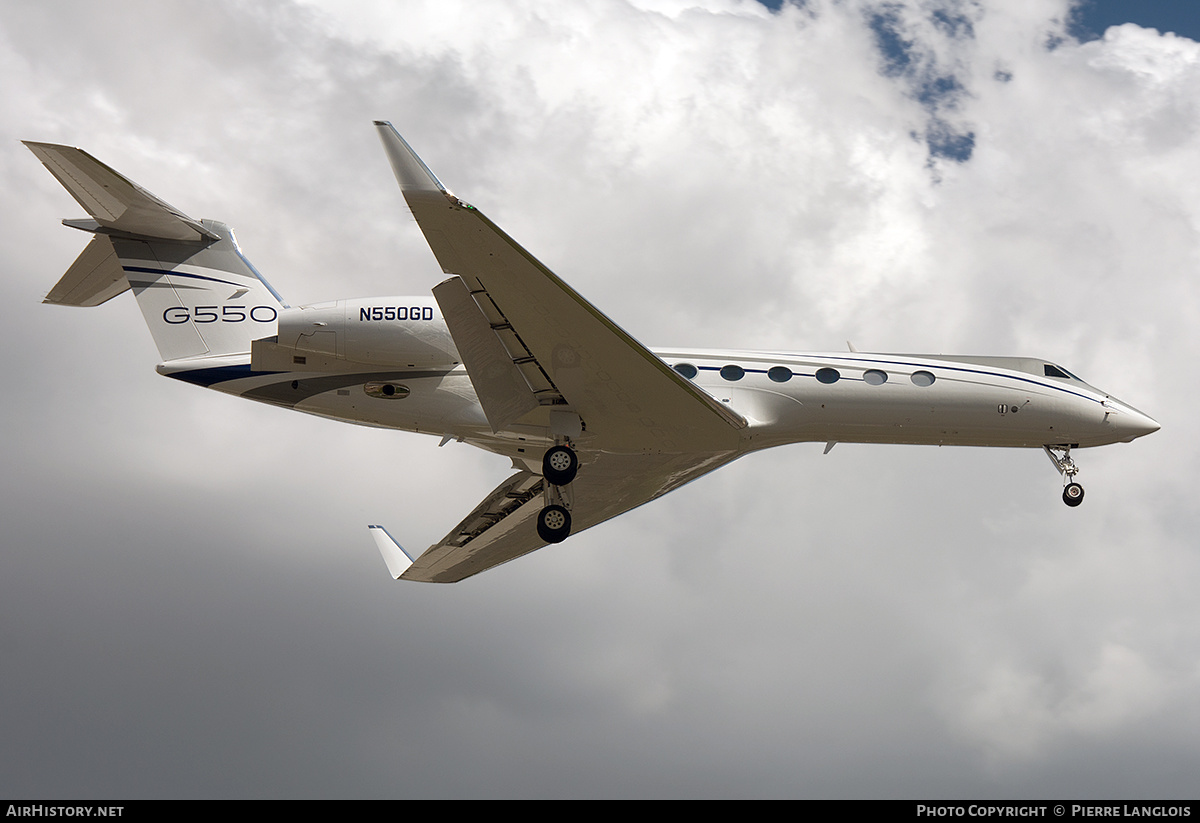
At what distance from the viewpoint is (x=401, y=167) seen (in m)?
14.3

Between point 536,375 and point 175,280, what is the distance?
24.1 feet

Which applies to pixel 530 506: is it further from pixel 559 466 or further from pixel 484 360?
pixel 484 360

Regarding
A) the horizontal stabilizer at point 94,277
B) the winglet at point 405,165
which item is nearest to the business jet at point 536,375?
the horizontal stabilizer at point 94,277

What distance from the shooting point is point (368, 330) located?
60.7ft

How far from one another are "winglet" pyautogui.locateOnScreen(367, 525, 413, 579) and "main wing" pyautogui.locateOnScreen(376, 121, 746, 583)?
5.82 meters

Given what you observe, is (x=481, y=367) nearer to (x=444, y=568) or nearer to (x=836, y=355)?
(x=836, y=355)

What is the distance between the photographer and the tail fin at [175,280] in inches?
801

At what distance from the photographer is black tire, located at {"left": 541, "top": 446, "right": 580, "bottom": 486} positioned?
1897cm

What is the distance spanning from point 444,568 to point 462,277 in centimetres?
1097

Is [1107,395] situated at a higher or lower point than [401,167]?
higher

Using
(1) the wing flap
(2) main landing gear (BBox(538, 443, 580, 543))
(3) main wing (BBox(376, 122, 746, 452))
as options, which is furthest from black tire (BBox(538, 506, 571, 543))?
(1) the wing flap

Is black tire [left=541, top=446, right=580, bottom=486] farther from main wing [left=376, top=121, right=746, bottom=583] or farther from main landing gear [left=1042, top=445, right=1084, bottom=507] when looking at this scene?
main landing gear [left=1042, top=445, right=1084, bottom=507]
